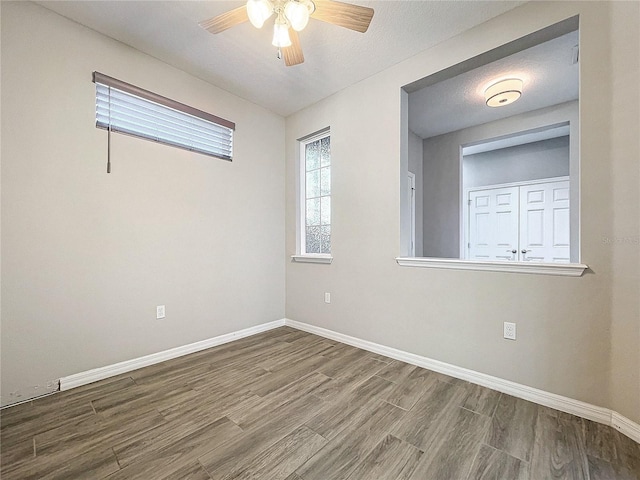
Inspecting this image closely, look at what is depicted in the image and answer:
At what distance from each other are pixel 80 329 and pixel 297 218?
2.37m

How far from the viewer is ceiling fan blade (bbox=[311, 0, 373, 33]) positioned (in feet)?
5.02

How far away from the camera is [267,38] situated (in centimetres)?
224

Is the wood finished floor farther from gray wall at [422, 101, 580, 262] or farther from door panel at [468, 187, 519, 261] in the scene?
door panel at [468, 187, 519, 261]

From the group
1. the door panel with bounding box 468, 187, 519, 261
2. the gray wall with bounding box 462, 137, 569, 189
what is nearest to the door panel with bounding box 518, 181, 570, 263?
the door panel with bounding box 468, 187, 519, 261

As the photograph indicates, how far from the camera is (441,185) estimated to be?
14.3 feet

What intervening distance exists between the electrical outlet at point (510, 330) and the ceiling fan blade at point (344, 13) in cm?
225

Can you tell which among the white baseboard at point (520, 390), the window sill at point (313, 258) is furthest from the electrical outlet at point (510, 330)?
the window sill at point (313, 258)

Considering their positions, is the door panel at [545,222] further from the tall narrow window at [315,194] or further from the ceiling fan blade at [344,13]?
the ceiling fan blade at [344,13]

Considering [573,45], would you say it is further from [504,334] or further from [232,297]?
[232,297]

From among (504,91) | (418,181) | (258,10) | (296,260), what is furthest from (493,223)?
(258,10)

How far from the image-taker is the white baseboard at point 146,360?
2059mm

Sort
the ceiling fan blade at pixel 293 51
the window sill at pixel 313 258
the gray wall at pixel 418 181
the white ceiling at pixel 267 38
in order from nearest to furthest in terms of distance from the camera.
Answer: the ceiling fan blade at pixel 293 51 → the white ceiling at pixel 267 38 → the window sill at pixel 313 258 → the gray wall at pixel 418 181

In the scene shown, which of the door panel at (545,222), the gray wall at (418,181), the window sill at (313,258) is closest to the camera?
the window sill at (313,258)

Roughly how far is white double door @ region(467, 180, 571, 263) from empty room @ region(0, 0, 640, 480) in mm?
1379
